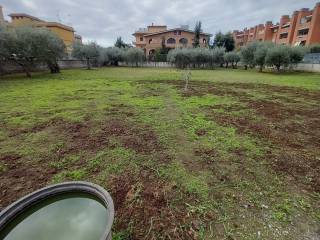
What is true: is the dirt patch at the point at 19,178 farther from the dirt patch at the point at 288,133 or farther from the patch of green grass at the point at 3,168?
the dirt patch at the point at 288,133

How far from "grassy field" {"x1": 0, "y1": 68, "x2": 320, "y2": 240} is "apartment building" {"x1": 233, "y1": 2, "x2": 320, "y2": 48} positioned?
118ft

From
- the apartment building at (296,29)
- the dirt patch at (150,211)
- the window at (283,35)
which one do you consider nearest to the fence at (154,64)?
the apartment building at (296,29)

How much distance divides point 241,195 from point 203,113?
13.0 ft

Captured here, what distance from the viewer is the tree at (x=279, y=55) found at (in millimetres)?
20750

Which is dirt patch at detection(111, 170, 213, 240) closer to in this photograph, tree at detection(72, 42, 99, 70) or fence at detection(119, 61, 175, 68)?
tree at detection(72, 42, 99, 70)

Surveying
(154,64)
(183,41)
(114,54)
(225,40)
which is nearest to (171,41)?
(183,41)

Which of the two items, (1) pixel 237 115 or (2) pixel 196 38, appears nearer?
(1) pixel 237 115

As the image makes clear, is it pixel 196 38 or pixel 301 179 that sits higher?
pixel 196 38

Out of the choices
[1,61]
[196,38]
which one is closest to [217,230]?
[1,61]

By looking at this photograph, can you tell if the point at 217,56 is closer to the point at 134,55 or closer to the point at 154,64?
the point at 154,64

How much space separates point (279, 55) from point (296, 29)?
73.9ft

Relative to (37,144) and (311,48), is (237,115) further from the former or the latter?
(311,48)

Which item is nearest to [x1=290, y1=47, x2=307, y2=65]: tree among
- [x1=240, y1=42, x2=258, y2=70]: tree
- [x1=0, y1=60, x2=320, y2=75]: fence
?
[x1=0, y1=60, x2=320, y2=75]: fence

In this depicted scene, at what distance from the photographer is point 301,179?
299 centimetres
